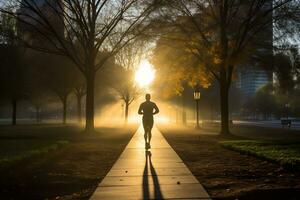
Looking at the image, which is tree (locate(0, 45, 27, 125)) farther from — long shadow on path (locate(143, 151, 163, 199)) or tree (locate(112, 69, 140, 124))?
long shadow on path (locate(143, 151, 163, 199))

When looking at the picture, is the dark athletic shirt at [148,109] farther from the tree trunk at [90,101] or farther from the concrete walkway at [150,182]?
the tree trunk at [90,101]

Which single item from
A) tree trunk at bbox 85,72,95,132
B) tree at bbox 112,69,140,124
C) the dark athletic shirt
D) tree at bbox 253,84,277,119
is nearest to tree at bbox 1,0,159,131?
tree trunk at bbox 85,72,95,132

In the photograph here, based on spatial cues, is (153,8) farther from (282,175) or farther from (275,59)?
(282,175)

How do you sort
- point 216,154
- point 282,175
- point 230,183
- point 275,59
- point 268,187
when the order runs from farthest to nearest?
point 275,59, point 216,154, point 282,175, point 230,183, point 268,187

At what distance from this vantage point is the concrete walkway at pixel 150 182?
8209mm

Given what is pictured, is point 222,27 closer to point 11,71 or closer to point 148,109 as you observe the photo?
point 148,109

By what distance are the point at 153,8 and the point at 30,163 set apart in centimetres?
1665

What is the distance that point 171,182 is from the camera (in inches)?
380

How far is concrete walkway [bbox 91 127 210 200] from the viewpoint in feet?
26.9

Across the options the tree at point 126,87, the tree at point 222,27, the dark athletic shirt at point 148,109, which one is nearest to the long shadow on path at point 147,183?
the dark athletic shirt at point 148,109

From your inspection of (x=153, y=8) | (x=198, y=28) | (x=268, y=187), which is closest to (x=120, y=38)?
(x=153, y=8)

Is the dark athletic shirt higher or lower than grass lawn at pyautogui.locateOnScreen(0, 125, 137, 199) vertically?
higher

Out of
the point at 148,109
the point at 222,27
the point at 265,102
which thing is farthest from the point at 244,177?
the point at 265,102

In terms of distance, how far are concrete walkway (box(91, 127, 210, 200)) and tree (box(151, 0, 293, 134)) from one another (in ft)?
47.2
